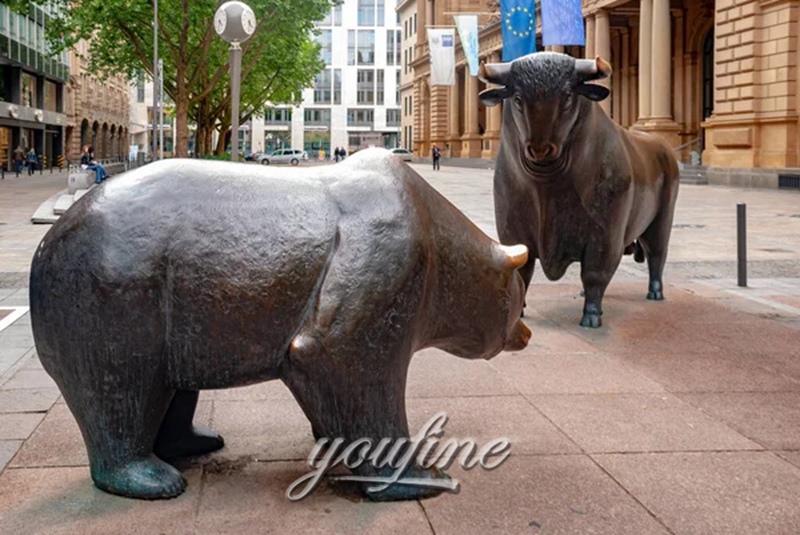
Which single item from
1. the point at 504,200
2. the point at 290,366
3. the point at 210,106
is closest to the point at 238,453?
the point at 290,366

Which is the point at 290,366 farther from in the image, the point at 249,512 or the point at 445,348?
the point at 445,348

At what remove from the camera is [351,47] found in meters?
126

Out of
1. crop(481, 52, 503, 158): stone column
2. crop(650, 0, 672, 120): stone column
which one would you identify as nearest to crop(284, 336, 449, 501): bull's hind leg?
crop(650, 0, 672, 120): stone column

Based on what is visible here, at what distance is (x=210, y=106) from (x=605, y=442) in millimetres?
53642

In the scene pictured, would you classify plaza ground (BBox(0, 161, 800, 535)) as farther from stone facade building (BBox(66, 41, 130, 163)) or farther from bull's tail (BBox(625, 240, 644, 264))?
stone facade building (BBox(66, 41, 130, 163))

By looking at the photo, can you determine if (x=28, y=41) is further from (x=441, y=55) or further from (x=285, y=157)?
(x=285, y=157)

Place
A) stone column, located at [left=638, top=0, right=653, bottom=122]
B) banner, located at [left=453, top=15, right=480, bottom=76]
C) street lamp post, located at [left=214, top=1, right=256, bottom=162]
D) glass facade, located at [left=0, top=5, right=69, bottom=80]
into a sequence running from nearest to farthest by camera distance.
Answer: street lamp post, located at [left=214, top=1, right=256, bottom=162]
banner, located at [left=453, top=15, right=480, bottom=76]
stone column, located at [left=638, top=0, right=653, bottom=122]
glass facade, located at [left=0, top=5, right=69, bottom=80]

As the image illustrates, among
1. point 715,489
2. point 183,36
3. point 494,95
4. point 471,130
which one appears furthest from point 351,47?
point 715,489

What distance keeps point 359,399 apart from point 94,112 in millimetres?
80485

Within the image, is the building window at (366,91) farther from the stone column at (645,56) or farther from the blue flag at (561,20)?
the blue flag at (561,20)

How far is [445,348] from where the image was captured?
3930 millimetres

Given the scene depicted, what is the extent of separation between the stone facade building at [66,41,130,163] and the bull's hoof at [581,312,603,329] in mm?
54845

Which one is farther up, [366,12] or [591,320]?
[366,12]

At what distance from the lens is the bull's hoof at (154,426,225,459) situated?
3943mm
